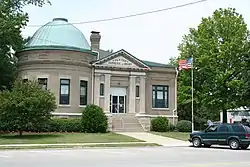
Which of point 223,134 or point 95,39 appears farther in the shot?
point 95,39

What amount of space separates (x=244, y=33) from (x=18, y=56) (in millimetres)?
24394

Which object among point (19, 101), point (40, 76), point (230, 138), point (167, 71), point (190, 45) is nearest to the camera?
point (230, 138)

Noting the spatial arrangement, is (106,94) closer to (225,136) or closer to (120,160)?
(225,136)

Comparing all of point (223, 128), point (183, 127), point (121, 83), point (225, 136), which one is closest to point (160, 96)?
point (183, 127)

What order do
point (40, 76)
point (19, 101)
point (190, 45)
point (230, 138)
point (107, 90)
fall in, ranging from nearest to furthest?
1. point (230, 138)
2. point (19, 101)
3. point (40, 76)
4. point (107, 90)
5. point (190, 45)

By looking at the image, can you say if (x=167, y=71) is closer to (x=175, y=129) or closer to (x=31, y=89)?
(x=175, y=129)

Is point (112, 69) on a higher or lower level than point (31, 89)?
higher

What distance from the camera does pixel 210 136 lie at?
28.6 metres

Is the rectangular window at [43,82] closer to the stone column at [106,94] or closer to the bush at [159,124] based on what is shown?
the stone column at [106,94]

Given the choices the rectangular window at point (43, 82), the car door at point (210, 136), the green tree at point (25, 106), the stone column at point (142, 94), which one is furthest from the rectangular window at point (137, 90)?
the car door at point (210, 136)

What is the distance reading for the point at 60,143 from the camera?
95.1ft

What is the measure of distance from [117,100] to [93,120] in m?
6.77

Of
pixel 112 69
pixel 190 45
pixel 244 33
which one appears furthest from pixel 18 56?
pixel 244 33

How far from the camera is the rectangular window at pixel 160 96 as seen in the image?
46188 mm
